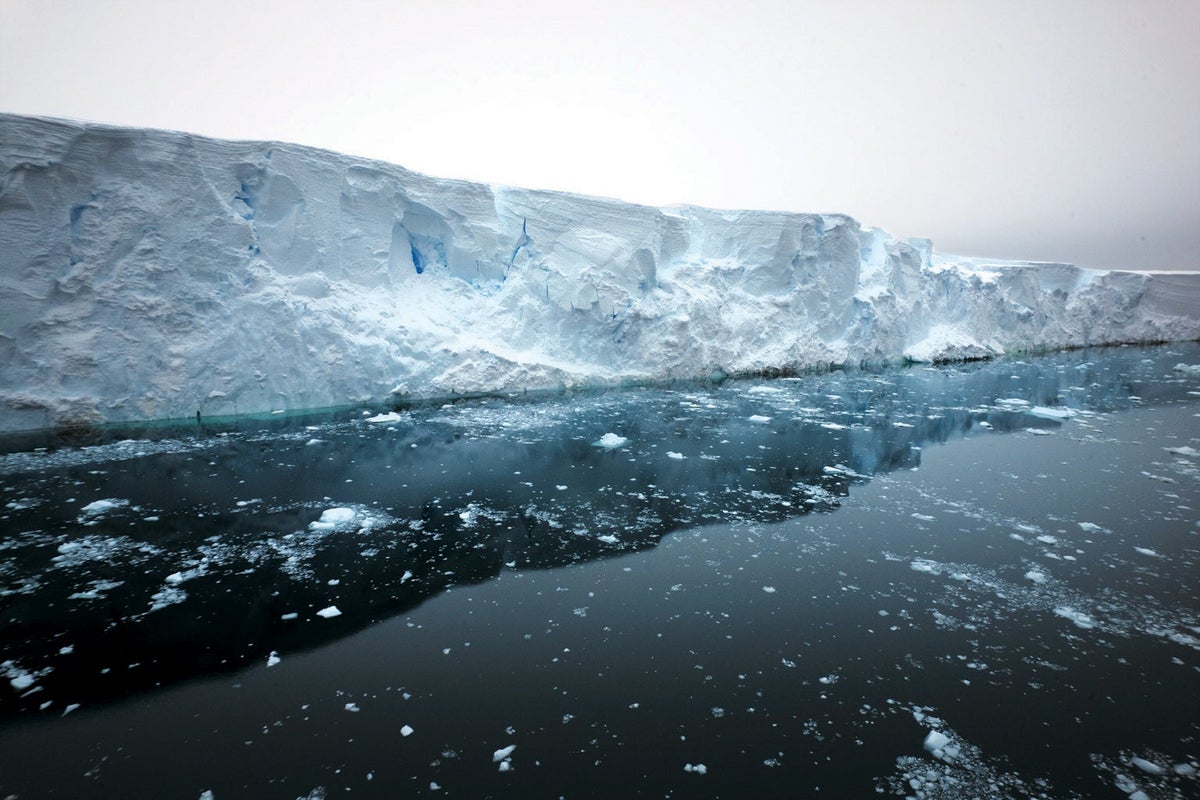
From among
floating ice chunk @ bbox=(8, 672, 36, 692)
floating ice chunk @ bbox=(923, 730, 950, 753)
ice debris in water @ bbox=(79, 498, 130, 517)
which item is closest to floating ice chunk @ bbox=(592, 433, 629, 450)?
ice debris in water @ bbox=(79, 498, 130, 517)

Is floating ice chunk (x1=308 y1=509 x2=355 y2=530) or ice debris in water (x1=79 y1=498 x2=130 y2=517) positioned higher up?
floating ice chunk (x1=308 y1=509 x2=355 y2=530)

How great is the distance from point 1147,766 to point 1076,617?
1.11 meters

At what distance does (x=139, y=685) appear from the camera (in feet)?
7.80

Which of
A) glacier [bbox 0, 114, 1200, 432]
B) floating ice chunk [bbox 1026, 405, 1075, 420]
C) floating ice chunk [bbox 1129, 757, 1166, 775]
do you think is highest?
glacier [bbox 0, 114, 1200, 432]

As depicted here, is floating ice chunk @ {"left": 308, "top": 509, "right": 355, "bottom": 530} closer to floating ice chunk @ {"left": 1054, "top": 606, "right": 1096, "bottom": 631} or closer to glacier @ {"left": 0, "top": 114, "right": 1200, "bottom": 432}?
floating ice chunk @ {"left": 1054, "top": 606, "right": 1096, "bottom": 631}

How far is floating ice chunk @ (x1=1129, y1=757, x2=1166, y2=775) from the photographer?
1874 millimetres

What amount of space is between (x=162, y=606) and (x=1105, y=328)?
86.6 ft

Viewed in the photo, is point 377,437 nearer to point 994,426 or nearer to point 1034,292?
point 994,426

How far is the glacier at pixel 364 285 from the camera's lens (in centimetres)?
723

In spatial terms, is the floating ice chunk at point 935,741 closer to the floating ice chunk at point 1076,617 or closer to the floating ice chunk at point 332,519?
the floating ice chunk at point 1076,617

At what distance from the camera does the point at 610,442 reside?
21.6 feet

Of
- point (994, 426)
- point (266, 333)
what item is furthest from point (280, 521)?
point (994, 426)

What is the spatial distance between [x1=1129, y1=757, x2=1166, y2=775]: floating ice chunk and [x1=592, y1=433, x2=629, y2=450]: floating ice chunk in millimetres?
4906

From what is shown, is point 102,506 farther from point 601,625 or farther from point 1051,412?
point 1051,412
